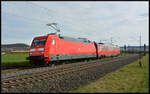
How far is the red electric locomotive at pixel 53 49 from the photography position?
14.7 metres

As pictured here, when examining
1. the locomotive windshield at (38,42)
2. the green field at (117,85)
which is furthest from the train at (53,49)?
the green field at (117,85)

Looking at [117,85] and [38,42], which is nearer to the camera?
[117,85]

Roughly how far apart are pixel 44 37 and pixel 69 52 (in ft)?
14.2

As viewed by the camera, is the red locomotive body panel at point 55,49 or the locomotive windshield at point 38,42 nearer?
the red locomotive body panel at point 55,49

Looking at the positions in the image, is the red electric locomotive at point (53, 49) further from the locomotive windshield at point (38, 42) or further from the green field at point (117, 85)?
the green field at point (117, 85)

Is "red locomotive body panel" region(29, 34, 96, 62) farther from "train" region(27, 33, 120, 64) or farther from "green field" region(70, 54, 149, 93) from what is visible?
"green field" region(70, 54, 149, 93)

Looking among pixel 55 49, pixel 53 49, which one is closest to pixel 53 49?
pixel 53 49

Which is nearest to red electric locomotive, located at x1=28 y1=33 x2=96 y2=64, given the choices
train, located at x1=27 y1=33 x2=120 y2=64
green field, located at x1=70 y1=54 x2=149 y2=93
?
train, located at x1=27 y1=33 x2=120 y2=64

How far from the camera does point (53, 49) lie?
616 inches

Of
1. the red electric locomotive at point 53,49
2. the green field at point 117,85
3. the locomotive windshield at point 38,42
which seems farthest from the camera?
the locomotive windshield at point 38,42

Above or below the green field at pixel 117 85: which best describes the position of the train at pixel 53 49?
above

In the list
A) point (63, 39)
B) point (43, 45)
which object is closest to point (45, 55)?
point (43, 45)

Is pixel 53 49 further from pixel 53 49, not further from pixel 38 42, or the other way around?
pixel 38 42

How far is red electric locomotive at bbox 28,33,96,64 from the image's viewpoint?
1473 cm
